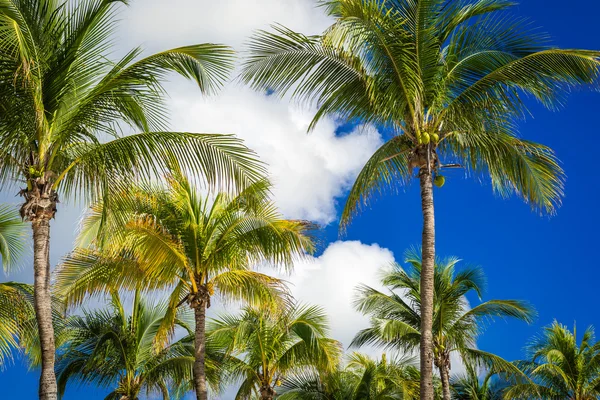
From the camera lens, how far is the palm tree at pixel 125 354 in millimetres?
19391

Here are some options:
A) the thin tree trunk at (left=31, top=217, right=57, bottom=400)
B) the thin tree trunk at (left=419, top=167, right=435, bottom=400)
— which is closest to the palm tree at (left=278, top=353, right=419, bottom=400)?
the thin tree trunk at (left=419, top=167, right=435, bottom=400)

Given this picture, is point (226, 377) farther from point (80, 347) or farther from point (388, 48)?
point (388, 48)

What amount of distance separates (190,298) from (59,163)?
18.7 ft

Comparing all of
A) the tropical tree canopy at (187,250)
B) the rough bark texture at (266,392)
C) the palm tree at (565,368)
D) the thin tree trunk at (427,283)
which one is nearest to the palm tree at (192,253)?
the tropical tree canopy at (187,250)

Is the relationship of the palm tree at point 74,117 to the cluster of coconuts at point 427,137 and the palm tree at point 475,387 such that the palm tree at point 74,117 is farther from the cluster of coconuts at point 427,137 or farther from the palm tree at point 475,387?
the palm tree at point 475,387

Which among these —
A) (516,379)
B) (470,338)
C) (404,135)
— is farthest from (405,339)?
(404,135)

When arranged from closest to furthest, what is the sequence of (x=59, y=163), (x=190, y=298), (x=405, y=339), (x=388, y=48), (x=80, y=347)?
(x=59, y=163) < (x=388, y=48) < (x=190, y=298) < (x=80, y=347) < (x=405, y=339)

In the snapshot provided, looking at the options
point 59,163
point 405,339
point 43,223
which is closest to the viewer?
point 43,223

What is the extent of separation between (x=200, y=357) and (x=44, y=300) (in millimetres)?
6187

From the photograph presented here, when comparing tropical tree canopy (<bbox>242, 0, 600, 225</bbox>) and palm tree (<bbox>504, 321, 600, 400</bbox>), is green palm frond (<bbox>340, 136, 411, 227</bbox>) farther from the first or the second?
palm tree (<bbox>504, 321, 600, 400</bbox>)

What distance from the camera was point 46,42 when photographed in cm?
994

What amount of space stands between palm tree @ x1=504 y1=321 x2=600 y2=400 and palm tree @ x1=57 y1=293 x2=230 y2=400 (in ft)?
37.0

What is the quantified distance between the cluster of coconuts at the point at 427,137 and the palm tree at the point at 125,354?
10299 millimetres

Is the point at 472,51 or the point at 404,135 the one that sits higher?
the point at 472,51
